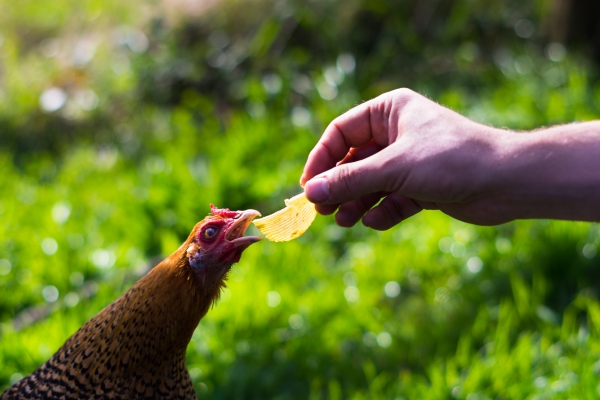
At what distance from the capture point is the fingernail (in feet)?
6.46

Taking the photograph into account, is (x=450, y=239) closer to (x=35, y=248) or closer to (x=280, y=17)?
(x=35, y=248)

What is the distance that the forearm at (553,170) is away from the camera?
1.76m

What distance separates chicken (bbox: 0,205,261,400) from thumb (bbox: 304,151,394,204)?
31 centimetres

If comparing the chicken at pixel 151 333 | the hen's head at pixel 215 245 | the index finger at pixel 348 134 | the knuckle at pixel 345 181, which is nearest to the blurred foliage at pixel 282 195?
the chicken at pixel 151 333

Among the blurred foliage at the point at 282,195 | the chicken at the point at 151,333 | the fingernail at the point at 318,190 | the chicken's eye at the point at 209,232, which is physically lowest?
the blurred foliage at the point at 282,195

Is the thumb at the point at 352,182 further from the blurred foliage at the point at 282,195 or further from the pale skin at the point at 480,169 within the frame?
the blurred foliage at the point at 282,195

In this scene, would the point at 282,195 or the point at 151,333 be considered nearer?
the point at 151,333

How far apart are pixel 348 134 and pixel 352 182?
47 centimetres

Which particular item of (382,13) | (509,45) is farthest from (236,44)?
(509,45)

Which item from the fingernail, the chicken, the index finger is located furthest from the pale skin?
the chicken

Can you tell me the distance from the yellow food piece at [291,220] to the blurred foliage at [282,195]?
1.20 m

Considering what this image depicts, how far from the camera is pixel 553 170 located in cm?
177

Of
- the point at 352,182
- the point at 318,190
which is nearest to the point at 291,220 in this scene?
the point at 318,190

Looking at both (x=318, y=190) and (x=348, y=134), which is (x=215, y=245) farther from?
(x=348, y=134)
